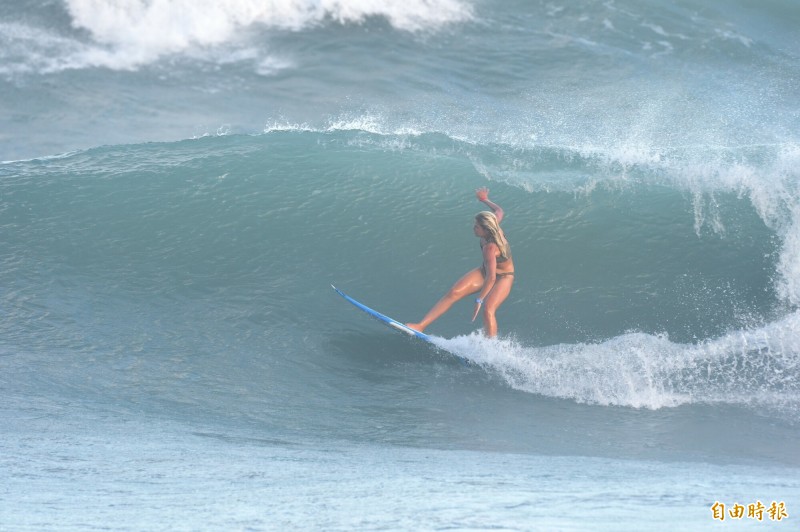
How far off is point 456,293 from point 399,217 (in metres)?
2.16

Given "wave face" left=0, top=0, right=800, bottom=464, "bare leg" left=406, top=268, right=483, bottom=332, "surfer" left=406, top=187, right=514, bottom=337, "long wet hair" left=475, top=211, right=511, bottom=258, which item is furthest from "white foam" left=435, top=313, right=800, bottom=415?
"long wet hair" left=475, top=211, right=511, bottom=258

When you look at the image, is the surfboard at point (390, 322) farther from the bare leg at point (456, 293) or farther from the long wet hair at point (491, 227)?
the long wet hair at point (491, 227)

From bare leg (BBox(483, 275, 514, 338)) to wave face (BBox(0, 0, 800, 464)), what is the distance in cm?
27

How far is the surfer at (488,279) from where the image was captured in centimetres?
704

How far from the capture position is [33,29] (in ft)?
50.0

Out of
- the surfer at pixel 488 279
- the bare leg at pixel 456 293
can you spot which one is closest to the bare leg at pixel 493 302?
the surfer at pixel 488 279

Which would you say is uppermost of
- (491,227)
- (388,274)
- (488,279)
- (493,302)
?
(491,227)

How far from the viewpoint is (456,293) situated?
736cm

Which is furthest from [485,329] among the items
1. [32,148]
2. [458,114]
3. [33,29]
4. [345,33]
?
[33,29]

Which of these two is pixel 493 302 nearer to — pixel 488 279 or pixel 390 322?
pixel 488 279

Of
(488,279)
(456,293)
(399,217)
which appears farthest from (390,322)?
(399,217)

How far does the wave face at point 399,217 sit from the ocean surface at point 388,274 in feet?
0.13

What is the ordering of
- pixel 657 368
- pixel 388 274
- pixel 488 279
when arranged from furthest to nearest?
pixel 388 274, pixel 488 279, pixel 657 368

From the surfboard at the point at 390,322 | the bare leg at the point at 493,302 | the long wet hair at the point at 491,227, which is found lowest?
the surfboard at the point at 390,322
